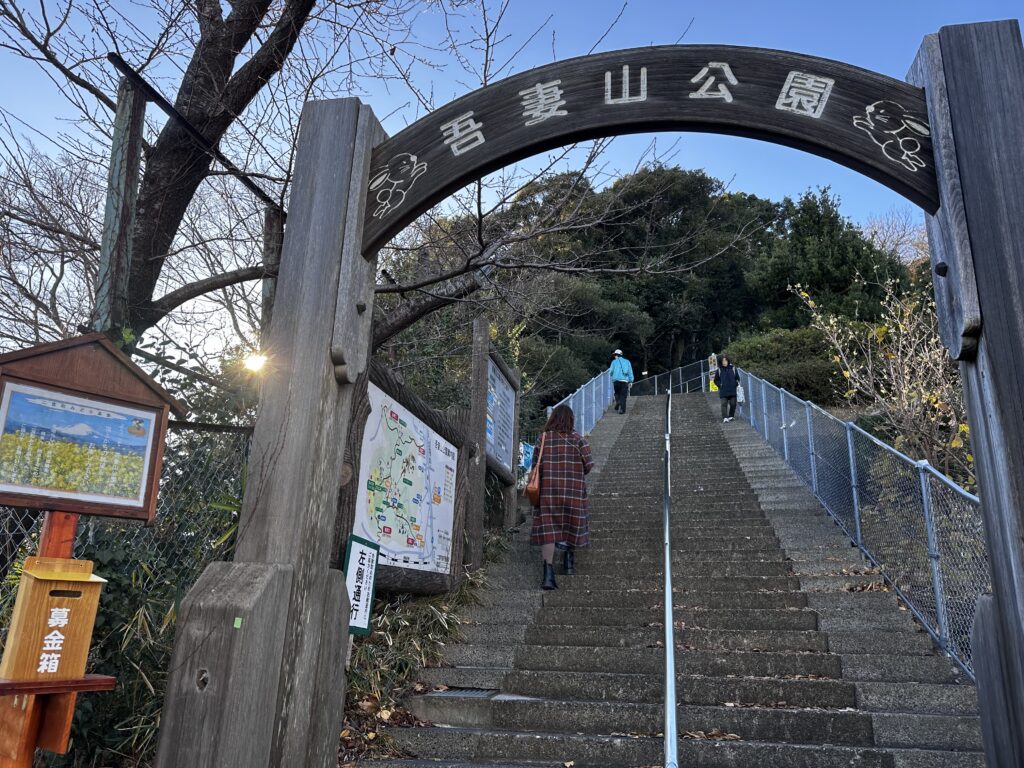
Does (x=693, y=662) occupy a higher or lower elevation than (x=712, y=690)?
higher

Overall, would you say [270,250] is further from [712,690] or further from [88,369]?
[712,690]

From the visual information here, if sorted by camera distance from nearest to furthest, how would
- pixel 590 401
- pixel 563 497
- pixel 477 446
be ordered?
pixel 563 497, pixel 477 446, pixel 590 401

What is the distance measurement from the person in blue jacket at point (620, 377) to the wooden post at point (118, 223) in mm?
13268

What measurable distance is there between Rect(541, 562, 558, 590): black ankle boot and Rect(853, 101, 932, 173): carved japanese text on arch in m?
4.30

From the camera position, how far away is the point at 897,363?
9.99 m

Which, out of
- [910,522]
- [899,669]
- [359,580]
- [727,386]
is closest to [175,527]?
[359,580]

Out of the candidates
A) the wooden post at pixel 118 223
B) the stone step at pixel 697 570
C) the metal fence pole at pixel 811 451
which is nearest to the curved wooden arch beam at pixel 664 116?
the wooden post at pixel 118 223

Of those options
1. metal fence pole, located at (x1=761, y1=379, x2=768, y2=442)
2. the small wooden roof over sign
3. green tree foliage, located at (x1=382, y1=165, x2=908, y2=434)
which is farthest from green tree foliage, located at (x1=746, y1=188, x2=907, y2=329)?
the small wooden roof over sign

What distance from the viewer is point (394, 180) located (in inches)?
112

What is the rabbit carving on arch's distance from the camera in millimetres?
2828

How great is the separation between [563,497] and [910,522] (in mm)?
2590

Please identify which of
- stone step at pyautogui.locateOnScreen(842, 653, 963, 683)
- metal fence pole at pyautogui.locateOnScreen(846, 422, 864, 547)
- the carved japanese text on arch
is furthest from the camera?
metal fence pole at pyautogui.locateOnScreen(846, 422, 864, 547)

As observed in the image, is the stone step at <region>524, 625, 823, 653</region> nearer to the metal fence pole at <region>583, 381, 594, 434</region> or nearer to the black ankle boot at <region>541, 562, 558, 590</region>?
the black ankle boot at <region>541, 562, 558, 590</region>

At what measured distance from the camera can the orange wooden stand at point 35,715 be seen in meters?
2.04
